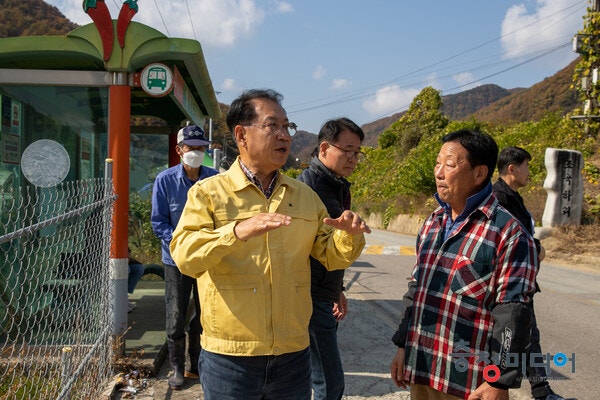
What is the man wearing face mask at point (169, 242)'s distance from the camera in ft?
13.9

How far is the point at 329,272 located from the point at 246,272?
0.97m

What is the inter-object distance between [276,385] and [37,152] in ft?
12.2

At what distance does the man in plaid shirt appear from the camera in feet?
6.93

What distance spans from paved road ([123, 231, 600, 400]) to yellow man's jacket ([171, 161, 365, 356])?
2140 mm

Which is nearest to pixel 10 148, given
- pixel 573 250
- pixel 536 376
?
pixel 536 376

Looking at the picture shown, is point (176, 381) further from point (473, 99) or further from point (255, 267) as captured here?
point (473, 99)

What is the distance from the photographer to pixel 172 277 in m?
4.25

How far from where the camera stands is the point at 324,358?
9.60 feet

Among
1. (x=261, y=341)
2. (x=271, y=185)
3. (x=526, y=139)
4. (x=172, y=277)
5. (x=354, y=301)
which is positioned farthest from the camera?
(x=526, y=139)

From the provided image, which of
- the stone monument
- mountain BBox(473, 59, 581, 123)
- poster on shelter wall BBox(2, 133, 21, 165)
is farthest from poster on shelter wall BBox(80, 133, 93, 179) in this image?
mountain BBox(473, 59, 581, 123)

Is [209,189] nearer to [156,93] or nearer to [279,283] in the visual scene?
[279,283]

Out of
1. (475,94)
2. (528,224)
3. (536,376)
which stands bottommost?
(536,376)

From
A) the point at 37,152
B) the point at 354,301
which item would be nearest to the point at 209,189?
the point at 37,152

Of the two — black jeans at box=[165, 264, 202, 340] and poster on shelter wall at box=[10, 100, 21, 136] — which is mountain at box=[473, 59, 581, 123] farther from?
black jeans at box=[165, 264, 202, 340]
